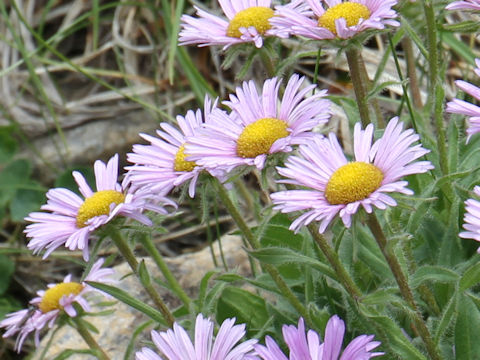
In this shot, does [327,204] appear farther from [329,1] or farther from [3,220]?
[3,220]

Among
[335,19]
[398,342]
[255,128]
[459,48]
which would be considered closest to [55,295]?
[255,128]

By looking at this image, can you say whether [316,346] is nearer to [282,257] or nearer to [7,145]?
[282,257]

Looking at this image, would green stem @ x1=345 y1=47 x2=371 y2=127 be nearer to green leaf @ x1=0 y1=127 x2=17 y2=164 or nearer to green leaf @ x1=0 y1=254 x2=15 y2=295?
green leaf @ x1=0 y1=254 x2=15 y2=295

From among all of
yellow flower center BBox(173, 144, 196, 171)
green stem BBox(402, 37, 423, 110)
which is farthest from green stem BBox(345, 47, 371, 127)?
green stem BBox(402, 37, 423, 110)

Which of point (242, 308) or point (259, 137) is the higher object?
point (259, 137)

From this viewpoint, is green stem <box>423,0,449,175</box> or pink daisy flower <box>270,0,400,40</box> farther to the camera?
green stem <box>423,0,449,175</box>

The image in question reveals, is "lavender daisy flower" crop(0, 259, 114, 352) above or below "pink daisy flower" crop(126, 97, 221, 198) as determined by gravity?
below
